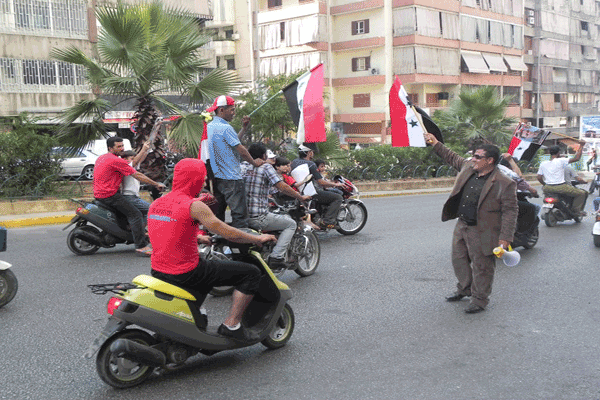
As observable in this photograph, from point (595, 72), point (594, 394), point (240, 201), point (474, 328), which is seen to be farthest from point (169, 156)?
point (595, 72)

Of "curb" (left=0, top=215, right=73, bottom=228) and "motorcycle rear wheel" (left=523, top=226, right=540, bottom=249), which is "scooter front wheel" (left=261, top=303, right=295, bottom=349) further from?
"curb" (left=0, top=215, right=73, bottom=228)

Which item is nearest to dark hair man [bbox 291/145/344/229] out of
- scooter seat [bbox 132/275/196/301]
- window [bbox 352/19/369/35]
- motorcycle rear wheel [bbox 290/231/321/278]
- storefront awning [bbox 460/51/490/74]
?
motorcycle rear wheel [bbox 290/231/321/278]

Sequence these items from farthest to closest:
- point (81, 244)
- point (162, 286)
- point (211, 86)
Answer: point (211, 86) → point (81, 244) → point (162, 286)

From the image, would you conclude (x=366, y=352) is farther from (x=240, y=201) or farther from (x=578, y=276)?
(x=578, y=276)

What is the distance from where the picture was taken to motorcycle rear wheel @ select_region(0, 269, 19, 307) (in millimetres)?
7289

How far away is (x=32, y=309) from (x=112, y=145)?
343 cm

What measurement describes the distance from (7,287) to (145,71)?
→ 9.36 m

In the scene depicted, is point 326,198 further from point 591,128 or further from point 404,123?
point 591,128

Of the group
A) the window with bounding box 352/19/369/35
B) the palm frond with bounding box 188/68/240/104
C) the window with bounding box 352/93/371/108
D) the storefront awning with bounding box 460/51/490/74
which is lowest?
the palm frond with bounding box 188/68/240/104

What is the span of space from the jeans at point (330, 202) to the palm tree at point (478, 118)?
16593 mm

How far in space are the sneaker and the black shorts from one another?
30 cm

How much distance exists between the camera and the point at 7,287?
7.32 metres

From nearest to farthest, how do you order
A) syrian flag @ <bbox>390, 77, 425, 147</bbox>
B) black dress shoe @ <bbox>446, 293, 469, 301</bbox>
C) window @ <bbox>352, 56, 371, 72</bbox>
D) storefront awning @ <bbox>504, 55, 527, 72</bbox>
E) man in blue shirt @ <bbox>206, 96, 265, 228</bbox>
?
1. black dress shoe @ <bbox>446, 293, 469, 301</bbox>
2. man in blue shirt @ <bbox>206, 96, 265, 228</bbox>
3. syrian flag @ <bbox>390, 77, 425, 147</bbox>
4. window @ <bbox>352, 56, 371, 72</bbox>
5. storefront awning @ <bbox>504, 55, 527, 72</bbox>

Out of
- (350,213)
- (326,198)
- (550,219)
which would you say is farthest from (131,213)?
(550,219)
